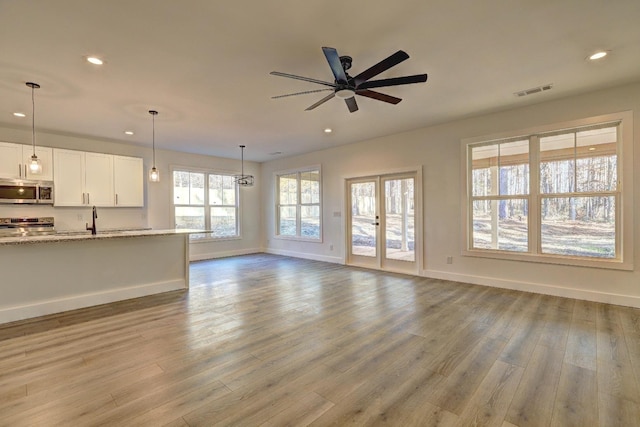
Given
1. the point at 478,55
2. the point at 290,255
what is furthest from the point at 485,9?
the point at 290,255

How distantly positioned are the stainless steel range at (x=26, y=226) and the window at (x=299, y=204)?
4.87 meters

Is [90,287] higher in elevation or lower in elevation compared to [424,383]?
higher

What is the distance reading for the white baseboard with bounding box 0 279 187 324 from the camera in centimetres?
340

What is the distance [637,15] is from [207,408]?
4300 millimetres

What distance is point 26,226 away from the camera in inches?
206

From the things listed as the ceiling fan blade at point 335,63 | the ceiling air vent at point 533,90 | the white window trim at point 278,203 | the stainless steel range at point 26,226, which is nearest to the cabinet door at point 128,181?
the stainless steel range at point 26,226

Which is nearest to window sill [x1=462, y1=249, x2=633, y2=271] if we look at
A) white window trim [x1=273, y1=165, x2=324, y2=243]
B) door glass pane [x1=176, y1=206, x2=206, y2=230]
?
white window trim [x1=273, y1=165, x2=324, y2=243]

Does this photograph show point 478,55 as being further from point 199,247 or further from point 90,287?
point 199,247

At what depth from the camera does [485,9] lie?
2275 millimetres

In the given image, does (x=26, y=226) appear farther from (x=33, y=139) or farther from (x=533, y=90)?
(x=533, y=90)

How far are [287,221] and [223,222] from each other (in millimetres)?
1741

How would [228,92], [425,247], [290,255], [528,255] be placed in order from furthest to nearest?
[290,255], [425,247], [528,255], [228,92]

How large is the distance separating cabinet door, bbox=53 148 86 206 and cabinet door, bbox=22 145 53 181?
2.1 inches

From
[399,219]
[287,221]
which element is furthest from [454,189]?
[287,221]
